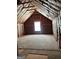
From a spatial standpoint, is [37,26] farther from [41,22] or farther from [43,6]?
[43,6]

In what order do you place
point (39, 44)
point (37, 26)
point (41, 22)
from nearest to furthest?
point (39, 44) < point (41, 22) < point (37, 26)

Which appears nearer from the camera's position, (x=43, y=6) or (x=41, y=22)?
(x=43, y=6)

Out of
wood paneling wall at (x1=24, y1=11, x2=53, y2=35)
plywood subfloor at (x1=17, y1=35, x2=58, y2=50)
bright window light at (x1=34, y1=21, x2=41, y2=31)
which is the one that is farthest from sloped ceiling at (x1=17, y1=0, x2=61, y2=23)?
bright window light at (x1=34, y1=21, x2=41, y2=31)

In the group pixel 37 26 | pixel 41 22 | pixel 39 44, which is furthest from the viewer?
pixel 37 26

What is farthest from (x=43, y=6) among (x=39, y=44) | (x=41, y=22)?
(x=41, y=22)

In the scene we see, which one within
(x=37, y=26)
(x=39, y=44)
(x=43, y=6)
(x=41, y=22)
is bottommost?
(x=39, y=44)

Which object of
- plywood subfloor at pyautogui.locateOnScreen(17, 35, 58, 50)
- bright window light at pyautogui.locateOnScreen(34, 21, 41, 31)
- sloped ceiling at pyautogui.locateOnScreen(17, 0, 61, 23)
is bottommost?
plywood subfloor at pyautogui.locateOnScreen(17, 35, 58, 50)

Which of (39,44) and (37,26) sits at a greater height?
(37,26)

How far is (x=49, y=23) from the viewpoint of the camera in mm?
13844

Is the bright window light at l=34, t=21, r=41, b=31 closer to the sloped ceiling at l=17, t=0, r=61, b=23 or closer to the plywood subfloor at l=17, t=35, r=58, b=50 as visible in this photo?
the sloped ceiling at l=17, t=0, r=61, b=23

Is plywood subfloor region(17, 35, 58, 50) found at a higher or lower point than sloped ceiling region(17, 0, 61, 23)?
lower
